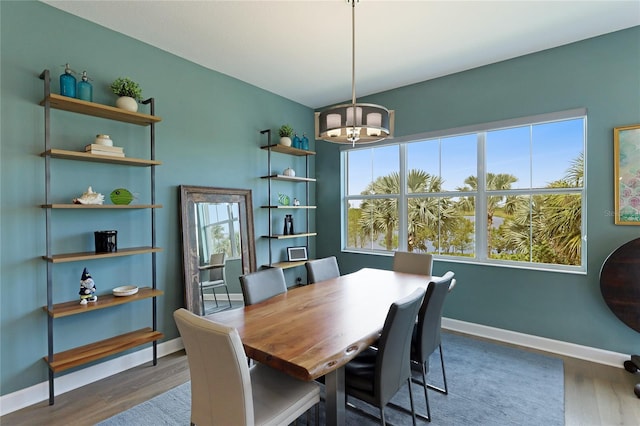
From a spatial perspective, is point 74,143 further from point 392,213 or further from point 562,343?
point 562,343

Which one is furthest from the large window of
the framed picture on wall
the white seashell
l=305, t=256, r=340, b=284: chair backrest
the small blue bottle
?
the small blue bottle

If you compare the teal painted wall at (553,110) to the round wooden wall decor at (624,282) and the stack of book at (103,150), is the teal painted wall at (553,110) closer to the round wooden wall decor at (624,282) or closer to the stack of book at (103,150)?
the round wooden wall decor at (624,282)

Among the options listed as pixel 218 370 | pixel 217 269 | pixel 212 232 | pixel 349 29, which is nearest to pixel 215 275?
pixel 217 269

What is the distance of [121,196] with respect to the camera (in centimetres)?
261

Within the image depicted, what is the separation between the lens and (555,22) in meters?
2.65

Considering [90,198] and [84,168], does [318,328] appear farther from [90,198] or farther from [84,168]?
[84,168]

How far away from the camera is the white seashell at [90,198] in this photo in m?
2.39

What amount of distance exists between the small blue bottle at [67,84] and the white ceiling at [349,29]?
0.55 m

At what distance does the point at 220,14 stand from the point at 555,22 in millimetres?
2819

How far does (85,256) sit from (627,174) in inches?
178

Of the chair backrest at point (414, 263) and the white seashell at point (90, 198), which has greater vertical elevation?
the white seashell at point (90, 198)

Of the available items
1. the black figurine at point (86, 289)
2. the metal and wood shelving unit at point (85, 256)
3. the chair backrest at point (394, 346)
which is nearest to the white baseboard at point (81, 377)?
the metal and wood shelving unit at point (85, 256)

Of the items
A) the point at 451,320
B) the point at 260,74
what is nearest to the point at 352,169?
the point at 260,74

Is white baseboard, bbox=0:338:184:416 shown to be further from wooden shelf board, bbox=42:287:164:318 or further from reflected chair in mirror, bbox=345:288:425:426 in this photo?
reflected chair in mirror, bbox=345:288:425:426
